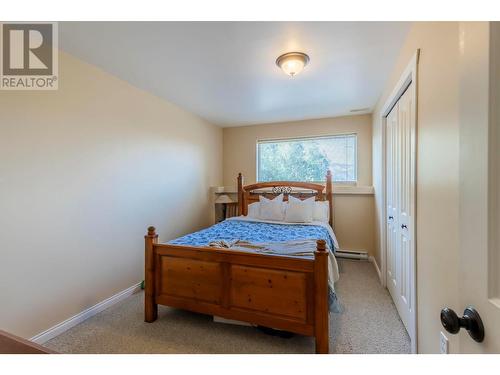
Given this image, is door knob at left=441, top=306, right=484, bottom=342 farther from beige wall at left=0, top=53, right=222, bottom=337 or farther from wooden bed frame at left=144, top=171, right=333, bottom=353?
beige wall at left=0, top=53, right=222, bottom=337

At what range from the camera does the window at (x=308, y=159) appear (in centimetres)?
387

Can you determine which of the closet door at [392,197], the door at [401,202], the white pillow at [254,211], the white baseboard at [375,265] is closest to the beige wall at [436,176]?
the door at [401,202]

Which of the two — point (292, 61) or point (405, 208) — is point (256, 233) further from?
point (292, 61)

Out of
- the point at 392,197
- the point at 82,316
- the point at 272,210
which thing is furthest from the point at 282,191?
the point at 82,316

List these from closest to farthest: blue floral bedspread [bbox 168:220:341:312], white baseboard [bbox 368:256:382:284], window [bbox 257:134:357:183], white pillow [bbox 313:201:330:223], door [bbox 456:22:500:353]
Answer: door [bbox 456:22:500:353]
blue floral bedspread [bbox 168:220:341:312]
white baseboard [bbox 368:256:382:284]
white pillow [bbox 313:201:330:223]
window [bbox 257:134:357:183]

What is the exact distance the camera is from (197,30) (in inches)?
66.6

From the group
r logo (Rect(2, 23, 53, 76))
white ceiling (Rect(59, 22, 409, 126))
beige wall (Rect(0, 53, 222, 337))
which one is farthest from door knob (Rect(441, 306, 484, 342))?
r logo (Rect(2, 23, 53, 76))

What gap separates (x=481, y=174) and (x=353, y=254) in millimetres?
3507

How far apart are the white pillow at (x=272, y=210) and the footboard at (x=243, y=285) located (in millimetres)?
1745

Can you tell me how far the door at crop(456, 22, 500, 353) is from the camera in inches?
19.7

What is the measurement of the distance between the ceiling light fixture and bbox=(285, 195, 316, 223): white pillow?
1.90 meters

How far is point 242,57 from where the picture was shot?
2.05 metres
